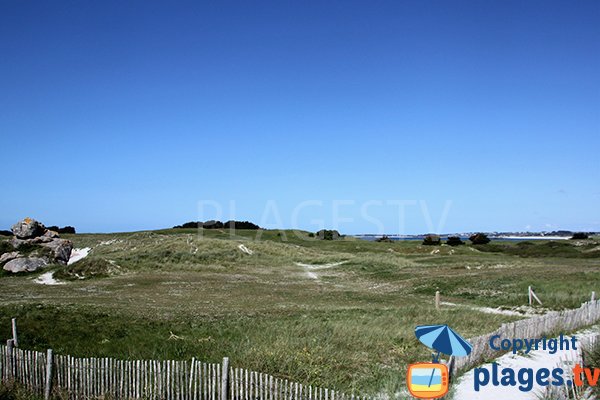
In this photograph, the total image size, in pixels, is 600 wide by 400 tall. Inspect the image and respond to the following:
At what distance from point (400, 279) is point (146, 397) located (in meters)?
47.3

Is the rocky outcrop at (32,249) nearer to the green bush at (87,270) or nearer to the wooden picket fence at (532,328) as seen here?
the green bush at (87,270)

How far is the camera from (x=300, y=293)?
4622cm

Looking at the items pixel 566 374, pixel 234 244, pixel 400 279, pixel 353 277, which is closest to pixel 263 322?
pixel 566 374

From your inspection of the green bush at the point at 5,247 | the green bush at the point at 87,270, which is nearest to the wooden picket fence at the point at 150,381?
the green bush at the point at 87,270

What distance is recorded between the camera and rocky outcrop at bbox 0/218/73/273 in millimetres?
63625

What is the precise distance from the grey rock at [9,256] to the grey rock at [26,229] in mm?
4244

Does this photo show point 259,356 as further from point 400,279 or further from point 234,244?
point 234,244

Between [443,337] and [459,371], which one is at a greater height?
[443,337]

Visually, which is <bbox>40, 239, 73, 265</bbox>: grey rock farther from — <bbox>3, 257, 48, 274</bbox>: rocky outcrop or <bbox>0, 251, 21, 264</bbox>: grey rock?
<bbox>0, 251, 21, 264</bbox>: grey rock

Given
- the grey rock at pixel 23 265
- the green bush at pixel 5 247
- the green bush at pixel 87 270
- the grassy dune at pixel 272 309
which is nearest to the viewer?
the grassy dune at pixel 272 309

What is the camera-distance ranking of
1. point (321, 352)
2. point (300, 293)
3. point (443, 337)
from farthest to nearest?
point (300, 293)
point (321, 352)
point (443, 337)

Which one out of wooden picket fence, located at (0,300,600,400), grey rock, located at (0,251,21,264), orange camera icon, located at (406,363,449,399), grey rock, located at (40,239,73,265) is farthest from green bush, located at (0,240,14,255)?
orange camera icon, located at (406,363,449,399)

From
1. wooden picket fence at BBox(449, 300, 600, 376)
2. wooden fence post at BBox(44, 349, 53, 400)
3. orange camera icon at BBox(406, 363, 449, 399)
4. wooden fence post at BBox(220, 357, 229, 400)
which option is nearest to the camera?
orange camera icon at BBox(406, 363, 449, 399)

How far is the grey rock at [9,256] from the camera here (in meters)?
65.7
